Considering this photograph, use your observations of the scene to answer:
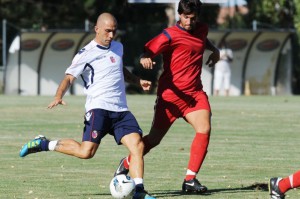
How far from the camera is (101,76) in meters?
11.8

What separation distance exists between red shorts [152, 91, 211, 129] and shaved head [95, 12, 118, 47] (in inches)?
52.3

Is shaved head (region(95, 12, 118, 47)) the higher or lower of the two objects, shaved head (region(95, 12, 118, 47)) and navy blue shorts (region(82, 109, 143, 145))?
the higher

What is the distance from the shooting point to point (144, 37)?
43094 millimetres

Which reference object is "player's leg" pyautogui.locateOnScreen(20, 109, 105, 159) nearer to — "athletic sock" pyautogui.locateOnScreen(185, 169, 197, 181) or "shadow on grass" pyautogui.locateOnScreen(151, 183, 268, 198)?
"shadow on grass" pyautogui.locateOnScreen(151, 183, 268, 198)

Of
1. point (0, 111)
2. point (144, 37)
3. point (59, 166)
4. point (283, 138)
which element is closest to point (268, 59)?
point (144, 37)

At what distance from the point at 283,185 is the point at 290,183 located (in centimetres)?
9

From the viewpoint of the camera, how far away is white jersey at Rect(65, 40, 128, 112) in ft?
38.7

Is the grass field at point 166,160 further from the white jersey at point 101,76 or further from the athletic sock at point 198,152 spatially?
the white jersey at point 101,76

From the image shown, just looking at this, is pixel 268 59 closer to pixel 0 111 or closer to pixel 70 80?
pixel 0 111

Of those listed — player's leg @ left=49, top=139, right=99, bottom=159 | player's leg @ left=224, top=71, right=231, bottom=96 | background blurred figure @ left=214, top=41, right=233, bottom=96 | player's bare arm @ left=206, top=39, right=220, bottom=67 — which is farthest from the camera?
player's leg @ left=224, top=71, right=231, bottom=96

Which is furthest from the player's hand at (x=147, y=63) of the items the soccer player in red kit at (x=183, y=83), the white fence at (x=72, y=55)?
the white fence at (x=72, y=55)

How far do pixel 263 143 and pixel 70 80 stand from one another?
7.98m

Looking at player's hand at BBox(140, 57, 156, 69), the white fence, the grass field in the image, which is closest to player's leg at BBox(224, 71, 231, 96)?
the white fence

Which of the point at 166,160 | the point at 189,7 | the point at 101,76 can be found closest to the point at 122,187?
the point at 101,76
